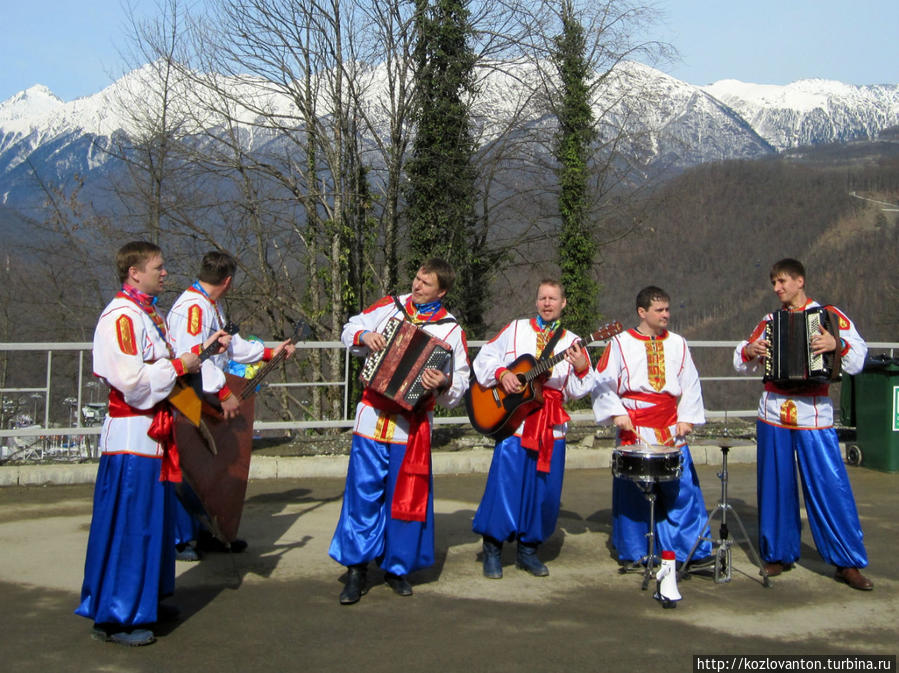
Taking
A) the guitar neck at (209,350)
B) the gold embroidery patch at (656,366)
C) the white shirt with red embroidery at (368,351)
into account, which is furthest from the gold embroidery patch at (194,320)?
the gold embroidery patch at (656,366)

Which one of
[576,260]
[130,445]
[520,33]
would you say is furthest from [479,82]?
[130,445]

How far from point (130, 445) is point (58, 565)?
1.99 metres

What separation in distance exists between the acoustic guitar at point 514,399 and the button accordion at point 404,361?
0.73 metres

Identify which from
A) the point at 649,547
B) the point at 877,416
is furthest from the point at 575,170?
the point at 649,547

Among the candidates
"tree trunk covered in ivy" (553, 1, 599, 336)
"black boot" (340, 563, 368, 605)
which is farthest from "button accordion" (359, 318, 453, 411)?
"tree trunk covered in ivy" (553, 1, 599, 336)

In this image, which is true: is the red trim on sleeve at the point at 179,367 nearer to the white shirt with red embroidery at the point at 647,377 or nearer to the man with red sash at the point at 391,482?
the man with red sash at the point at 391,482

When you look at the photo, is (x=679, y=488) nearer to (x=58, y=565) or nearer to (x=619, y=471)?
(x=619, y=471)

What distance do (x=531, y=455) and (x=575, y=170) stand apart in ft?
53.0

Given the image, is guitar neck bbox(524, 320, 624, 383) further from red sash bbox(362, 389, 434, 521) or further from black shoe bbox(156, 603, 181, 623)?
black shoe bbox(156, 603, 181, 623)

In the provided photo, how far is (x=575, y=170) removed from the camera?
70.7ft

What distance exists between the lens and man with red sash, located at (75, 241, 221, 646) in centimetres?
470

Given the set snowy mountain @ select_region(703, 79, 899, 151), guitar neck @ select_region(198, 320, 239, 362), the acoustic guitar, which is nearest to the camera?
guitar neck @ select_region(198, 320, 239, 362)

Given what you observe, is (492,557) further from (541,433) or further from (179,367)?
(179,367)

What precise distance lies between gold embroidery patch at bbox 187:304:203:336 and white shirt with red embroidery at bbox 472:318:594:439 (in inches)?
72.6
